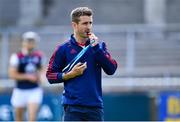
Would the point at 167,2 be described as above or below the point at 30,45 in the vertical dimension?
above

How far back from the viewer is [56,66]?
33.8 feet

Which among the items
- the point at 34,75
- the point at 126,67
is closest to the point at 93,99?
the point at 34,75

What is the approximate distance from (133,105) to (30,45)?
9.69ft

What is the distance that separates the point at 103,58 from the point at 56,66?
578 millimetres

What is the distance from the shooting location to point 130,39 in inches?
869

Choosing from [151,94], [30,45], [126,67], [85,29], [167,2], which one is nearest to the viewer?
[85,29]

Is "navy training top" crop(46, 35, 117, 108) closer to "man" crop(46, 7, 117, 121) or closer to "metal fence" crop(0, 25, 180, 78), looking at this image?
"man" crop(46, 7, 117, 121)

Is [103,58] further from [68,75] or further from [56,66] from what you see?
[56,66]

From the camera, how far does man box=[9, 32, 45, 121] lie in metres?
16.1

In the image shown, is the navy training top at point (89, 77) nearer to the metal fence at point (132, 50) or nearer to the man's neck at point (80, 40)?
the man's neck at point (80, 40)

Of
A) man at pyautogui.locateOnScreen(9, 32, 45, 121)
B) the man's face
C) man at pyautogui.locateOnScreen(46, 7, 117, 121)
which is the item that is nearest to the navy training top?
man at pyautogui.locateOnScreen(46, 7, 117, 121)

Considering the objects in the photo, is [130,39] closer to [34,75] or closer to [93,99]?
[34,75]

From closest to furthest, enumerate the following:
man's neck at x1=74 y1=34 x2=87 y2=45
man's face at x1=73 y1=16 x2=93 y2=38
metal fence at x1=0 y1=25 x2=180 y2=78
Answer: man's face at x1=73 y1=16 x2=93 y2=38, man's neck at x1=74 y1=34 x2=87 y2=45, metal fence at x1=0 y1=25 x2=180 y2=78

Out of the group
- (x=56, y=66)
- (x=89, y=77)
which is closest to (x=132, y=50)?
(x=56, y=66)
